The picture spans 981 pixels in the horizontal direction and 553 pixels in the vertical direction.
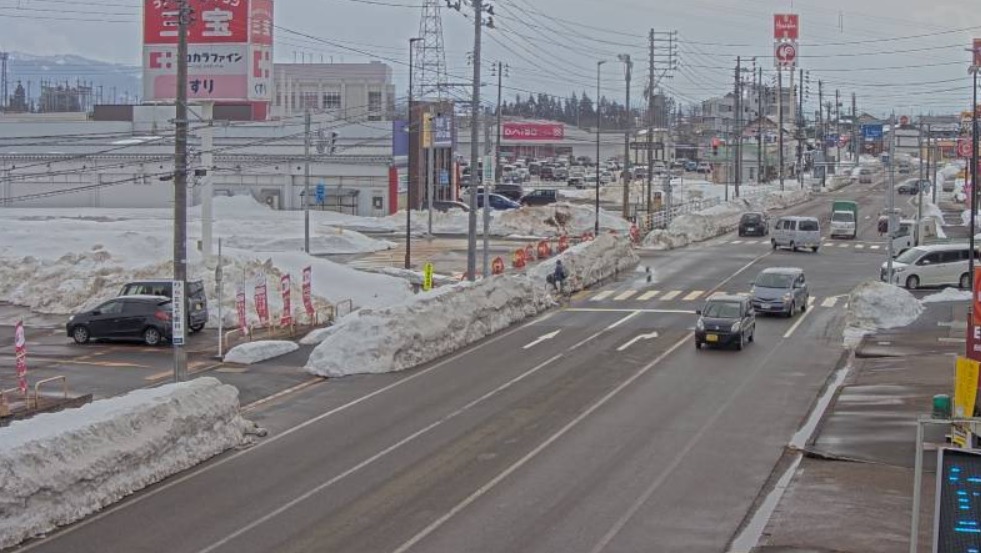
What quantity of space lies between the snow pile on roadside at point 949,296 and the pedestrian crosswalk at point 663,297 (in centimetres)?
299

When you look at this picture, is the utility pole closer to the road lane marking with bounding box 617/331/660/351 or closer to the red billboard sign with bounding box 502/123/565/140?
the road lane marking with bounding box 617/331/660/351

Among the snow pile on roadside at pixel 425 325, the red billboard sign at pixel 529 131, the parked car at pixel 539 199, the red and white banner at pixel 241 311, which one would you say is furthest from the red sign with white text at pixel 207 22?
the red billboard sign at pixel 529 131

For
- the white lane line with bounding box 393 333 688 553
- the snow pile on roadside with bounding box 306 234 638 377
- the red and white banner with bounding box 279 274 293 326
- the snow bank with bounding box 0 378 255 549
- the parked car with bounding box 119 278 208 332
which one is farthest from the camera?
the parked car with bounding box 119 278 208 332

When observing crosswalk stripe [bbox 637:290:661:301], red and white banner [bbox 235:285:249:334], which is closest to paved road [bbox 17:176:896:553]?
red and white banner [bbox 235:285:249:334]

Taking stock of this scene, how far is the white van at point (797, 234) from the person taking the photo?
69.3 meters

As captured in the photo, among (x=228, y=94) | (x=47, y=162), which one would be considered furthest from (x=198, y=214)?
Result: (x=228, y=94)

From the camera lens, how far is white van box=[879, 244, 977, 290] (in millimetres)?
52000

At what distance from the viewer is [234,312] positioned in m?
41.8

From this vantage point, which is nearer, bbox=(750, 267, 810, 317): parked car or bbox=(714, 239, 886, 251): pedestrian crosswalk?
bbox=(750, 267, 810, 317): parked car

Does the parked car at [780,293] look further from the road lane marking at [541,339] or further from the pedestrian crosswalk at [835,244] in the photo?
the pedestrian crosswalk at [835,244]

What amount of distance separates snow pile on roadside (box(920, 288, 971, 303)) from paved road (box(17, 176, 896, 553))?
9763 mm

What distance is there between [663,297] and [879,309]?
30.5 feet

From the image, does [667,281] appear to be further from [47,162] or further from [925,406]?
[47,162]

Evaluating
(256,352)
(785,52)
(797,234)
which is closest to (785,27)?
(785,52)
